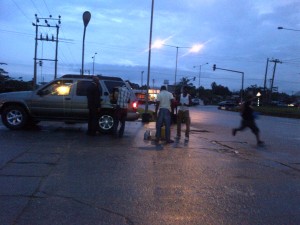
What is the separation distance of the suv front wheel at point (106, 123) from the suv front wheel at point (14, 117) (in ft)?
8.38

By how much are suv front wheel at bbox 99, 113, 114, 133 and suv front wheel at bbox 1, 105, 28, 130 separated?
255cm

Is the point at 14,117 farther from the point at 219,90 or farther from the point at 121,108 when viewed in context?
the point at 219,90

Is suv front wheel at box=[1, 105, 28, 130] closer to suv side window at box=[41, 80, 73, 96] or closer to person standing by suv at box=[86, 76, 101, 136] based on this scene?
suv side window at box=[41, 80, 73, 96]

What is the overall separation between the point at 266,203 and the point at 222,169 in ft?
8.53

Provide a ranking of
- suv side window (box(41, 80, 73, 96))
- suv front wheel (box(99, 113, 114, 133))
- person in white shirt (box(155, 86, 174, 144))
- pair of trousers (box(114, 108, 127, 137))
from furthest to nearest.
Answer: suv side window (box(41, 80, 73, 96)) → suv front wheel (box(99, 113, 114, 133)) → pair of trousers (box(114, 108, 127, 137)) → person in white shirt (box(155, 86, 174, 144))

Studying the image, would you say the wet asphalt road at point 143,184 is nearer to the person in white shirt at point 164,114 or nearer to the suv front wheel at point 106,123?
the person in white shirt at point 164,114

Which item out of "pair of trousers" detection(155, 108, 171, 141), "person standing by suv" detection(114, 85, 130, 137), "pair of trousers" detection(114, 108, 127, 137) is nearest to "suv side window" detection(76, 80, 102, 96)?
"person standing by suv" detection(114, 85, 130, 137)

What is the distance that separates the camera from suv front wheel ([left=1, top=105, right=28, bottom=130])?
15.2 m

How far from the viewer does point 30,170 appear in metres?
8.09

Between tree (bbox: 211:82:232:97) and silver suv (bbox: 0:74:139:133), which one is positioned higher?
silver suv (bbox: 0:74:139:133)

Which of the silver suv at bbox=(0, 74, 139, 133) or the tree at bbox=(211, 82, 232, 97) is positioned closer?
the silver suv at bbox=(0, 74, 139, 133)

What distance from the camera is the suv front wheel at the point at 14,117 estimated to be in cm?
1520

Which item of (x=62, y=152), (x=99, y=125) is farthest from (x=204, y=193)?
(x=99, y=125)

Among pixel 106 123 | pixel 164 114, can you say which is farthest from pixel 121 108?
pixel 164 114
